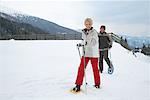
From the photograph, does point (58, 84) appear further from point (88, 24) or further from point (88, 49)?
point (88, 24)

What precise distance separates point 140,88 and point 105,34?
8.83 ft

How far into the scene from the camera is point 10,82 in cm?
866

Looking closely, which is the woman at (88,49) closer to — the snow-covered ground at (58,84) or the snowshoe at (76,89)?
the snowshoe at (76,89)

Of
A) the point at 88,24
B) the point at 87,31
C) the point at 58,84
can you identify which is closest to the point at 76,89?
the point at 58,84

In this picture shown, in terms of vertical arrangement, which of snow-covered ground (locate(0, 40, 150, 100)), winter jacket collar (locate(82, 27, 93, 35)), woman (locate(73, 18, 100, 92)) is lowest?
snow-covered ground (locate(0, 40, 150, 100))

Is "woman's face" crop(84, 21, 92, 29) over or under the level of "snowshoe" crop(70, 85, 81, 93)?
over

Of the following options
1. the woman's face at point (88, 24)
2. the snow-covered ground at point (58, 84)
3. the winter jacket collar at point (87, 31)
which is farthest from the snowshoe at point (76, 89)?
the woman's face at point (88, 24)

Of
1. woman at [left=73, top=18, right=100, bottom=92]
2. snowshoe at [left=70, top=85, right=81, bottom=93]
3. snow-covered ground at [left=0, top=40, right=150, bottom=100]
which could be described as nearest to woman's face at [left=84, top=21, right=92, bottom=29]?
woman at [left=73, top=18, right=100, bottom=92]

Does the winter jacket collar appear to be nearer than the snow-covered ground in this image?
No

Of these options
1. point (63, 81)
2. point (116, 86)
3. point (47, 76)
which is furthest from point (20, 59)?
point (116, 86)

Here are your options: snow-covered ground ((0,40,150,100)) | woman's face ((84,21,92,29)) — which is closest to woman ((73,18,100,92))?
woman's face ((84,21,92,29))

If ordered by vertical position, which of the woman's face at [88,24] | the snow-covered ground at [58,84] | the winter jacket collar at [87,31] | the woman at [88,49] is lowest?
the snow-covered ground at [58,84]

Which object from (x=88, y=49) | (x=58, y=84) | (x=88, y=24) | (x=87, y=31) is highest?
(x=88, y=24)

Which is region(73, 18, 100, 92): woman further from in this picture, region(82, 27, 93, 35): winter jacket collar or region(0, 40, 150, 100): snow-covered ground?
region(0, 40, 150, 100): snow-covered ground
